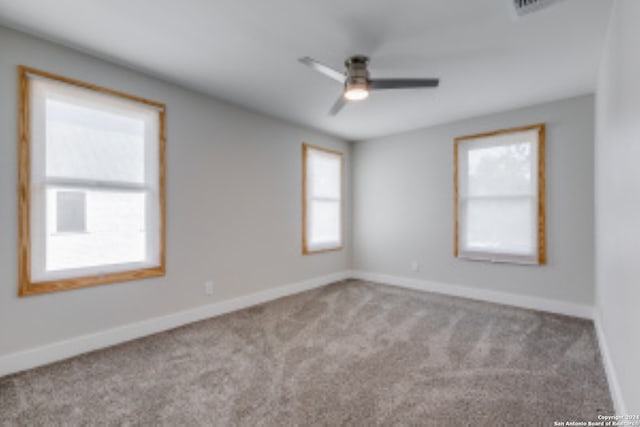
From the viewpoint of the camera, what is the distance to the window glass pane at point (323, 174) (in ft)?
15.4

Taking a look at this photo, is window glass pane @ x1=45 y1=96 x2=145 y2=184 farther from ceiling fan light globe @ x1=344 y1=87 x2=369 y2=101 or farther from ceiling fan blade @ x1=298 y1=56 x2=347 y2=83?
ceiling fan light globe @ x1=344 y1=87 x2=369 y2=101

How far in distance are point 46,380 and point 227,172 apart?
2.35 m

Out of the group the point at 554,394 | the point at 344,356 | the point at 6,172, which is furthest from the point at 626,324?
the point at 6,172

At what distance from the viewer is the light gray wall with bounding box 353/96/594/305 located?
133 inches

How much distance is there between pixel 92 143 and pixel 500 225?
456cm

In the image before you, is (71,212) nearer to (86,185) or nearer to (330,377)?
(86,185)

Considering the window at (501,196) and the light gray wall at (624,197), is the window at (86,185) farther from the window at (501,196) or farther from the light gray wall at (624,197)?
the window at (501,196)

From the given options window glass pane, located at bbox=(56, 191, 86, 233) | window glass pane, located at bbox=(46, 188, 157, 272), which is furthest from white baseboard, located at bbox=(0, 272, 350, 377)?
window glass pane, located at bbox=(56, 191, 86, 233)

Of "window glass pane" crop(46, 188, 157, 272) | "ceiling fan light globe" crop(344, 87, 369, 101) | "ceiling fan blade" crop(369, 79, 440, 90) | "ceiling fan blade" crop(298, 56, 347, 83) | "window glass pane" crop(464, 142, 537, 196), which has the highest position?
"ceiling fan blade" crop(298, 56, 347, 83)

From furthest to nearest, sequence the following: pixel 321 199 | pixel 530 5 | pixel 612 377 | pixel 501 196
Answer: pixel 321 199
pixel 501 196
pixel 612 377
pixel 530 5

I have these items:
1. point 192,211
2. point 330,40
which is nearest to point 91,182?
point 192,211

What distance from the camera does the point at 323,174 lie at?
493 cm

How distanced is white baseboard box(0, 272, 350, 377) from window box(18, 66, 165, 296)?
0.45 meters

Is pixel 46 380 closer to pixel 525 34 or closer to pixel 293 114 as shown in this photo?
pixel 293 114
